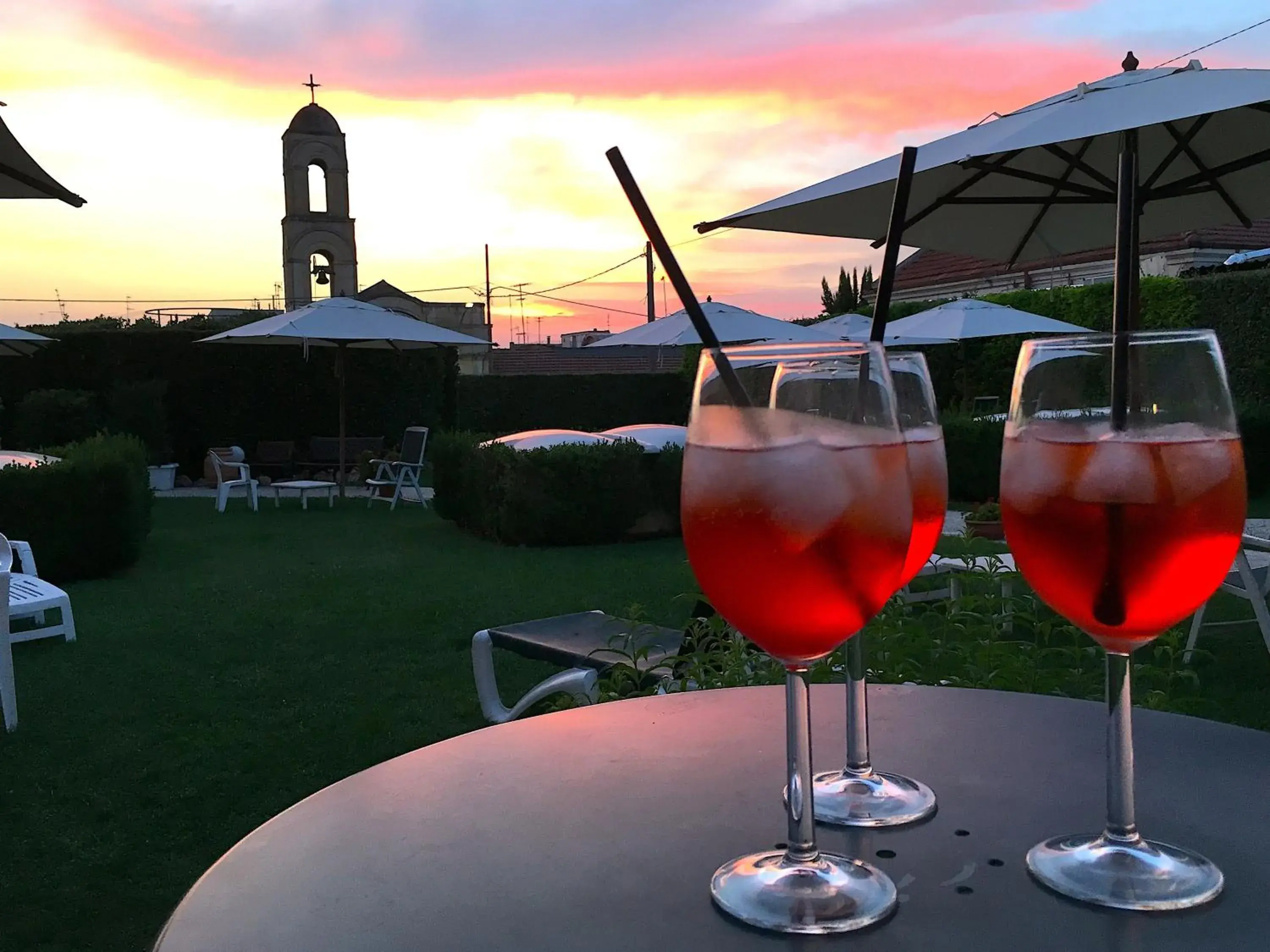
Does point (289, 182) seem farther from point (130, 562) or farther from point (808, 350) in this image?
point (808, 350)

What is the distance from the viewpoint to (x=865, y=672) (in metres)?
1.10

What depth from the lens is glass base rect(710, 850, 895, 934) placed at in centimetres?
76

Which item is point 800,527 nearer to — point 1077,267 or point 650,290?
point 1077,267

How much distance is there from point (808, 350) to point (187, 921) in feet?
2.16

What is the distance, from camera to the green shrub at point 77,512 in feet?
30.0

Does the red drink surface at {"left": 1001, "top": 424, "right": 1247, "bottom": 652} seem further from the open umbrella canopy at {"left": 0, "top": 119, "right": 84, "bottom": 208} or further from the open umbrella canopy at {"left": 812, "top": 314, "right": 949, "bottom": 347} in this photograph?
the open umbrella canopy at {"left": 812, "top": 314, "right": 949, "bottom": 347}

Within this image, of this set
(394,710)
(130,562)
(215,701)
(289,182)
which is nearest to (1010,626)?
(394,710)

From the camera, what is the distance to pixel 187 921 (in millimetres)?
796

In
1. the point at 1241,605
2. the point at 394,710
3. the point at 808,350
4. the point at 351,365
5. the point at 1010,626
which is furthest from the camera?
the point at 351,365

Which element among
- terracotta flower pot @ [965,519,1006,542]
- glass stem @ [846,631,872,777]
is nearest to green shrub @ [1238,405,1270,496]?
terracotta flower pot @ [965,519,1006,542]

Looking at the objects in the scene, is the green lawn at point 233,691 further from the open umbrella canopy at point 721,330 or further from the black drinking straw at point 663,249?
the open umbrella canopy at point 721,330

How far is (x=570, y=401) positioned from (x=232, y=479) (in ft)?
28.7

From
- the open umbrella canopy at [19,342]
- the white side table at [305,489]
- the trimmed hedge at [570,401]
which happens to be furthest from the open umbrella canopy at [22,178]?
the trimmed hedge at [570,401]

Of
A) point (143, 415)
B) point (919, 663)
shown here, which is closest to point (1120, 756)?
point (919, 663)
